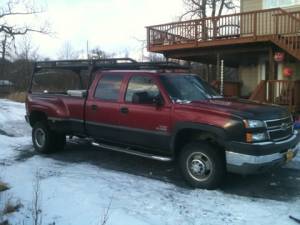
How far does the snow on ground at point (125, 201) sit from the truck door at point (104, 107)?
30.0 inches

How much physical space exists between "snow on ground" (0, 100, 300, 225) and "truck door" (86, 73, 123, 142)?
0.76m

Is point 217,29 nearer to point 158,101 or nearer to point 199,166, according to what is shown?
point 158,101

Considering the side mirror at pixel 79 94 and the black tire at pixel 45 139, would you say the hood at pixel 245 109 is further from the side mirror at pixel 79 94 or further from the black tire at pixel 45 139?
the black tire at pixel 45 139

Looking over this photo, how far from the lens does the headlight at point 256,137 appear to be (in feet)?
19.2

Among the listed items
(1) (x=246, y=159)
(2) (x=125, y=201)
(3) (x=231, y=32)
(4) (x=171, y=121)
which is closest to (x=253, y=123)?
(1) (x=246, y=159)

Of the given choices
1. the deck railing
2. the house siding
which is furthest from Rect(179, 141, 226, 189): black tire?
the house siding

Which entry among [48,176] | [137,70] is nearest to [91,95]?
[137,70]

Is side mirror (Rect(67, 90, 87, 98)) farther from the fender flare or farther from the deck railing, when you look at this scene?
the deck railing

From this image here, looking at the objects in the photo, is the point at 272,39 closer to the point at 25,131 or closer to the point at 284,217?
the point at 25,131

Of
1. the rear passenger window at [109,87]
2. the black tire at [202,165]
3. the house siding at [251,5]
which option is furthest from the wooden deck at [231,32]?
the black tire at [202,165]

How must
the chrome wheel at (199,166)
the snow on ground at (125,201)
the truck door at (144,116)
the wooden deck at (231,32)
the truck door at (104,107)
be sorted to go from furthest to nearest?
1. the wooden deck at (231,32)
2. the truck door at (104,107)
3. the truck door at (144,116)
4. the chrome wheel at (199,166)
5. the snow on ground at (125,201)

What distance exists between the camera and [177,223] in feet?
16.3

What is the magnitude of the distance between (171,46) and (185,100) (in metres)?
11.0

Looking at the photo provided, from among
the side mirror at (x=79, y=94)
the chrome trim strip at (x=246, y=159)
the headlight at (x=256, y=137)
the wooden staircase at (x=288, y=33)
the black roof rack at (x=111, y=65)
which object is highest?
the wooden staircase at (x=288, y=33)
